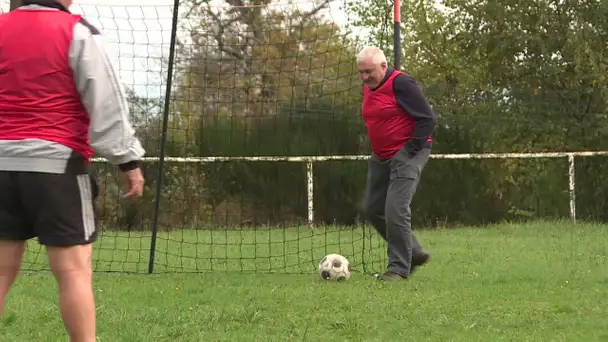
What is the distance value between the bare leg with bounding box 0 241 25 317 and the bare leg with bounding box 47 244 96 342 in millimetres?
155

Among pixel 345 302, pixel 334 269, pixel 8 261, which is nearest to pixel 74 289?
pixel 8 261

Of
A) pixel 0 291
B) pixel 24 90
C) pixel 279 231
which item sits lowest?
pixel 279 231

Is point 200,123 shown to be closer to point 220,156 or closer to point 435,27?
point 220,156

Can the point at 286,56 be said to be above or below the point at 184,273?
above

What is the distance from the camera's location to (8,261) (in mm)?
2863

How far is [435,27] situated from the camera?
2180 cm

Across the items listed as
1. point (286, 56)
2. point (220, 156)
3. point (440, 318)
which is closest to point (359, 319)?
point (440, 318)

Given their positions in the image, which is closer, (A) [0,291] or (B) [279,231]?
(A) [0,291]

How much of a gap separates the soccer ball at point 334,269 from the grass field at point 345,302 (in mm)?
91

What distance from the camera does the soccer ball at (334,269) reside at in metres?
5.89

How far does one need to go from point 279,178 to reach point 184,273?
22.3 feet

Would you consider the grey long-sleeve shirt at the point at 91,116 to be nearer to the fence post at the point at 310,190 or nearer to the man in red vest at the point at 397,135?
the man in red vest at the point at 397,135

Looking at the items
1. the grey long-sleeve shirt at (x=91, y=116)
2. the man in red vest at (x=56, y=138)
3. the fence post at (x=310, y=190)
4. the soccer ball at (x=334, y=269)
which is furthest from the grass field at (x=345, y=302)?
the fence post at (x=310, y=190)

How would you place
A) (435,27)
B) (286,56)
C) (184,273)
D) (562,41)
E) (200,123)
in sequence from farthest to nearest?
(435,27) → (562,41) → (200,123) → (286,56) → (184,273)
